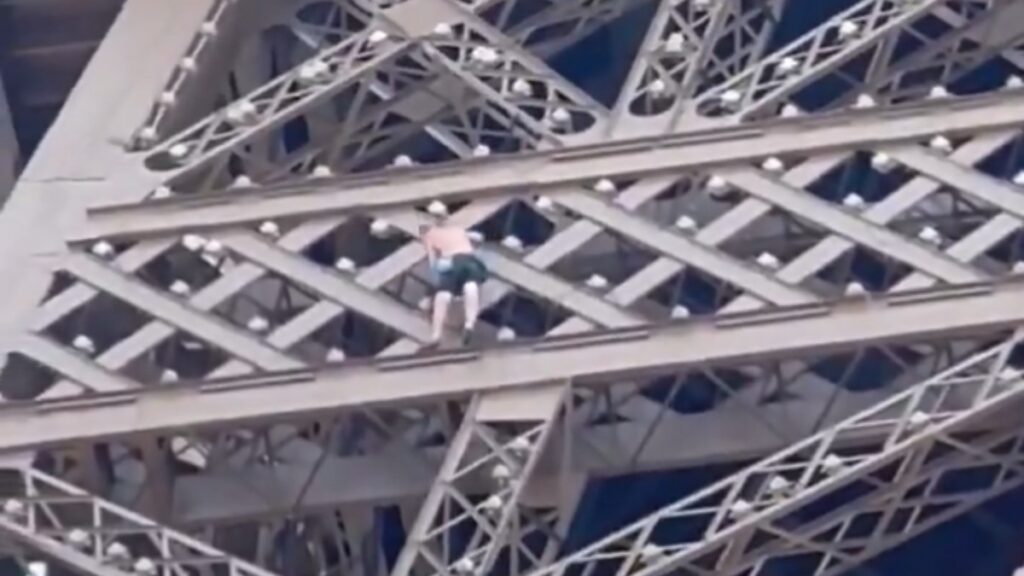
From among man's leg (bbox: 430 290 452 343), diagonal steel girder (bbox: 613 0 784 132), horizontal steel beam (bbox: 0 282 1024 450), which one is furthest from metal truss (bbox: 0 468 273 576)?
diagonal steel girder (bbox: 613 0 784 132)

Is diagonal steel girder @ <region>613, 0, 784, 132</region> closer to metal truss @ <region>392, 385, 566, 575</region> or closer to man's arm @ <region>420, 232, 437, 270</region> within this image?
man's arm @ <region>420, 232, 437, 270</region>

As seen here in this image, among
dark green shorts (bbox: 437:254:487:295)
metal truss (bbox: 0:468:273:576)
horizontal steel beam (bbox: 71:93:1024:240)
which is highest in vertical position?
horizontal steel beam (bbox: 71:93:1024:240)

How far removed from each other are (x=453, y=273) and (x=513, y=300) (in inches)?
43.1

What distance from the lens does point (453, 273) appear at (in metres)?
19.9

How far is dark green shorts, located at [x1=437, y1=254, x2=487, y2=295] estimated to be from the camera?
65.3ft

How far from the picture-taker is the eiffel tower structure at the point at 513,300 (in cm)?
1897

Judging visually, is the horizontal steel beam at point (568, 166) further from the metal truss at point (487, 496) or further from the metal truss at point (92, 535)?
the metal truss at point (92, 535)

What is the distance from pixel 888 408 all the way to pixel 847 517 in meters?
0.71

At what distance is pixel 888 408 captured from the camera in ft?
62.6

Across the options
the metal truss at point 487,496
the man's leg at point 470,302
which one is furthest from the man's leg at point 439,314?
the metal truss at point 487,496

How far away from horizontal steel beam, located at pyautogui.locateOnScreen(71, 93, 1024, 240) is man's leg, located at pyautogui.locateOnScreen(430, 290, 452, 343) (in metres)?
1.28

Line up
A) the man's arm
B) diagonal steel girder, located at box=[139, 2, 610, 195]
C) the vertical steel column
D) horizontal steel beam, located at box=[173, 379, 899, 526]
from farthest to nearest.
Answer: the vertical steel column → diagonal steel girder, located at box=[139, 2, 610, 195] → the man's arm → horizontal steel beam, located at box=[173, 379, 899, 526]

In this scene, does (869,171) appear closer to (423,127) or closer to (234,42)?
(423,127)

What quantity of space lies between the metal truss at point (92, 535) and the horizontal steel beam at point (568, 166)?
240cm
